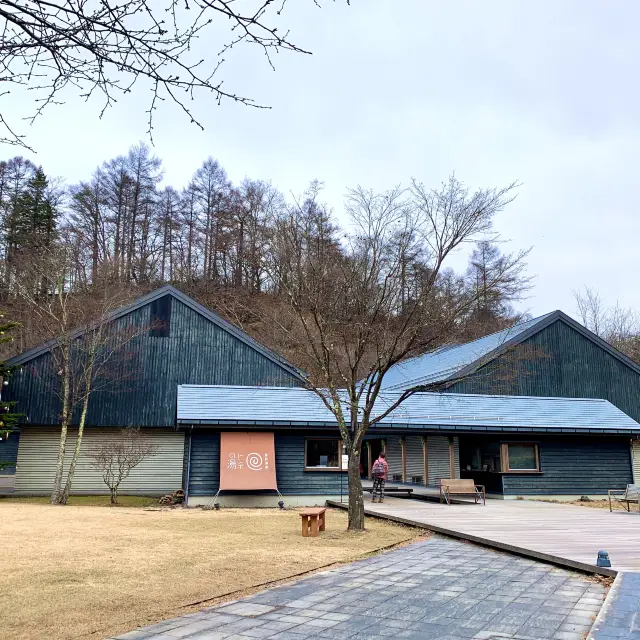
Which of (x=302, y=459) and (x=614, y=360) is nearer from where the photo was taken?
(x=302, y=459)

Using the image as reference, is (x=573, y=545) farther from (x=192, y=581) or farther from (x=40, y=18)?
(x=40, y=18)

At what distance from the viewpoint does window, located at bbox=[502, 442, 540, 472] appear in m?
20.8

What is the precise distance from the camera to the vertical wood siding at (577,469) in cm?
2072

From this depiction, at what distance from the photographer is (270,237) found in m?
13.8

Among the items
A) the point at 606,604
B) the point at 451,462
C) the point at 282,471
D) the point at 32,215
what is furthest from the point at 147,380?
the point at 32,215

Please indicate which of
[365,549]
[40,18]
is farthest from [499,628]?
[40,18]

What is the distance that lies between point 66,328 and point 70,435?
4.36 metres

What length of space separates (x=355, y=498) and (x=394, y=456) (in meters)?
15.5

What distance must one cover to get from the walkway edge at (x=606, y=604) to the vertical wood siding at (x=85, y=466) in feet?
59.9

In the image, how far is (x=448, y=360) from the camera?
28.3m

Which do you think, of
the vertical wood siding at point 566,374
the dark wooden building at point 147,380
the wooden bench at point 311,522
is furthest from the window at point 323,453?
the wooden bench at point 311,522

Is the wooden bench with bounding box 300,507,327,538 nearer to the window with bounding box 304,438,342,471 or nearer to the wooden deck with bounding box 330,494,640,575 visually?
the wooden deck with bounding box 330,494,640,575

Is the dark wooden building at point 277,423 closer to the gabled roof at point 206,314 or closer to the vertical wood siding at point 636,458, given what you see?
the gabled roof at point 206,314

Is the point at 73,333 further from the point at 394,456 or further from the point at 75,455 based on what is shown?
the point at 394,456
